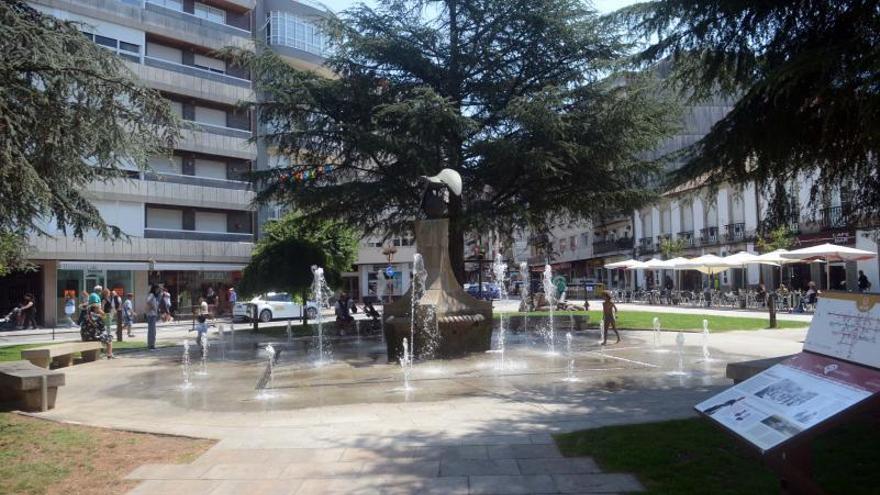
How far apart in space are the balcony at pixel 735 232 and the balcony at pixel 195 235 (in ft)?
99.0

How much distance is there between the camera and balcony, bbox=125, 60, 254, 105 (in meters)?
35.3

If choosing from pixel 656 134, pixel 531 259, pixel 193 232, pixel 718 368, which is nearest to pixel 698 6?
pixel 718 368

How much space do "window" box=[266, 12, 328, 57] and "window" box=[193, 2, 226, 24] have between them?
2.96 m

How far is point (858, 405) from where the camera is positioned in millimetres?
3613

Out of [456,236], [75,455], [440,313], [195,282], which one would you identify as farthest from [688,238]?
[75,455]

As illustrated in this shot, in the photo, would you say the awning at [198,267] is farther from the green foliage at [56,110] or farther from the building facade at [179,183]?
the green foliage at [56,110]

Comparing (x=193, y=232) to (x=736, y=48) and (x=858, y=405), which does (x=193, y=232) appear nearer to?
(x=736, y=48)

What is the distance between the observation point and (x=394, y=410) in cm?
801

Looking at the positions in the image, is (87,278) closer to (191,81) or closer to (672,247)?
(191,81)

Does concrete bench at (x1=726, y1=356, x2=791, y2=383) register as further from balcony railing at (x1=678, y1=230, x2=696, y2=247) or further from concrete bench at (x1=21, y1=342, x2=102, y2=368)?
balcony railing at (x1=678, y1=230, x2=696, y2=247)

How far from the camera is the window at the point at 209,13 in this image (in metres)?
39.6

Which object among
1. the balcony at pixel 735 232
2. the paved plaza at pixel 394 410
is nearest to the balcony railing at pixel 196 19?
the paved plaza at pixel 394 410

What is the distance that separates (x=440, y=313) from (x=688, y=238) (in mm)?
39595

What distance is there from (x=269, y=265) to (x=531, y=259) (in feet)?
239
